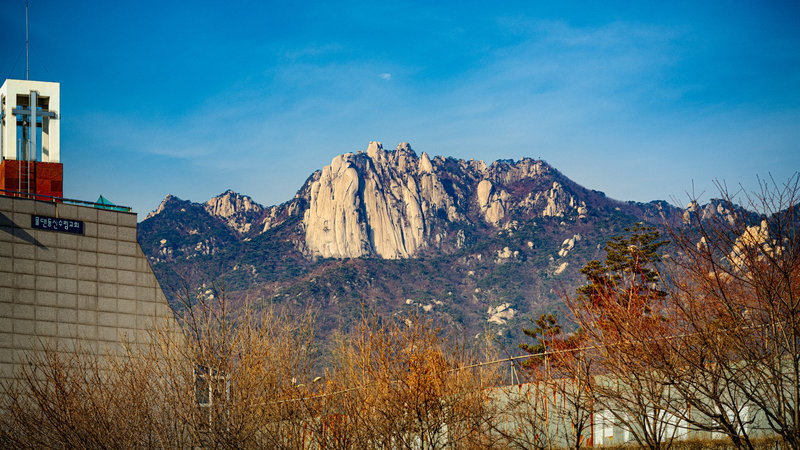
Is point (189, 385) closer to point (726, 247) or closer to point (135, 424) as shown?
point (135, 424)

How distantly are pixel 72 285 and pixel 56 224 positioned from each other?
3511 mm

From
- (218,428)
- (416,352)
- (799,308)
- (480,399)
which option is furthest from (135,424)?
(799,308)

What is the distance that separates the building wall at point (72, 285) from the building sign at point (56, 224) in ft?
0.73

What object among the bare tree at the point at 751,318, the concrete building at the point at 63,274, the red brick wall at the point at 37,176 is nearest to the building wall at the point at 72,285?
the concrete building at the point at 63,274

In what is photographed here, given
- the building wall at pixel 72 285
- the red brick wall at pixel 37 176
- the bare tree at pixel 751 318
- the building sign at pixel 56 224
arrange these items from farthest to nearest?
the red brick wall at pixel 37 176
the building sign at pixel 56 224
the building wall at pixel 72 285
the bare tree at pixel 751 318

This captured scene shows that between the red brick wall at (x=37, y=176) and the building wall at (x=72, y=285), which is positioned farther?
the red brick wall at (x=37, y=176)

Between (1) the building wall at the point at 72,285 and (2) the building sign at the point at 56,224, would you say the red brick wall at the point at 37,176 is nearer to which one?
(1) the building wall at the point at 72,285

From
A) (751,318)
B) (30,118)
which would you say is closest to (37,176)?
(30,118)

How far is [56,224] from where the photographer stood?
1662 inches

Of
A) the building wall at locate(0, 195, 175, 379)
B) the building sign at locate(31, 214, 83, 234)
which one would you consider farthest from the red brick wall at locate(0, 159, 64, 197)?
the building sign at locate(31, 214, 83, 234)

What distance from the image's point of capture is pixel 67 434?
2177 cm

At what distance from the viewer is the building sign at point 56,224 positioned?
41375 millimetres

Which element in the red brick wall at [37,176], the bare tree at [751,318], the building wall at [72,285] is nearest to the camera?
the bare tree at [751,318]

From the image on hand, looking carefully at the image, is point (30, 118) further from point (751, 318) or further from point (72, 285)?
point (751, 318)
